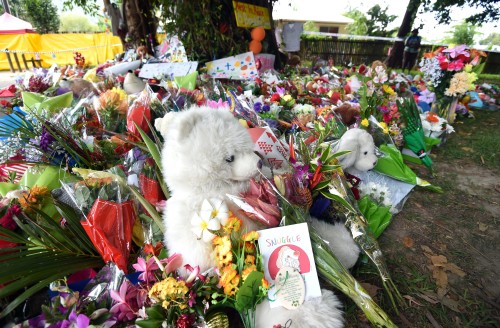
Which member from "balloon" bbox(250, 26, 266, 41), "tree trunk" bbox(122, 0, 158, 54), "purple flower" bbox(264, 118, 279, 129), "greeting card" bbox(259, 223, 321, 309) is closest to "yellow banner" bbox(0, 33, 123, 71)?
"tree trunk" bbox(122, 0, 158, 54)

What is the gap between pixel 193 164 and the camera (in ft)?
3.82

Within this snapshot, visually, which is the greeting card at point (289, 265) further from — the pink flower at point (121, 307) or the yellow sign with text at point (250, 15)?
the yellow sign with text at point (250, 15)

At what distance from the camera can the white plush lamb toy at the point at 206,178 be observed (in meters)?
1.13

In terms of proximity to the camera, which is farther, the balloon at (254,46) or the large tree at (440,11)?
the large tree at (440,11)

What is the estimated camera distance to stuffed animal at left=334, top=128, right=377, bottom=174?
6.73 ft

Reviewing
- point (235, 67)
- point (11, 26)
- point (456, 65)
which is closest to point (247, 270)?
point (235, 67)

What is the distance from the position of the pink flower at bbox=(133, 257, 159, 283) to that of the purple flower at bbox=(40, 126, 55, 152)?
1046 millimetres

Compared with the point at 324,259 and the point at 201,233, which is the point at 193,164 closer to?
the point at 201,233

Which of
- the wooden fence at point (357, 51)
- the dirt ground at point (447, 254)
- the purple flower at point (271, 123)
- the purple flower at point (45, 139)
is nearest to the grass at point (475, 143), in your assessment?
the dirt ground at point (447, 254)

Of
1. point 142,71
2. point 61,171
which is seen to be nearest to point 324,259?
point 61,171

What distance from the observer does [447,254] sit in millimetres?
1934

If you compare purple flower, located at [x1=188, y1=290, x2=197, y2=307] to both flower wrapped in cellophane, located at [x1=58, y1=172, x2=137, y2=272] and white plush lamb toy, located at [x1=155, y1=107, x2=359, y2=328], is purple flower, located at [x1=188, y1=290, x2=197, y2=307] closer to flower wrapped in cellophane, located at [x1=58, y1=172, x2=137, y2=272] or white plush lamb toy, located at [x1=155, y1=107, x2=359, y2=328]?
white plush lamb toy, located at [x1=155, y1=107, x2=359, y2=328]

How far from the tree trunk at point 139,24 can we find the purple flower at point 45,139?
4.55 metres

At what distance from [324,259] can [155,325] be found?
736 mm
